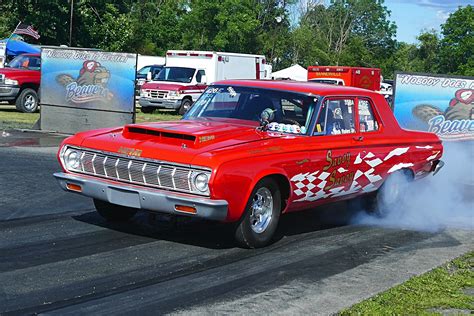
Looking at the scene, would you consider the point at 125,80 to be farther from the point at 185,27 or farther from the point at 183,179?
the point at 185,27

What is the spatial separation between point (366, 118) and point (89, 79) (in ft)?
32.6

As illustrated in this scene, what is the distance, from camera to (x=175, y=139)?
736 cm

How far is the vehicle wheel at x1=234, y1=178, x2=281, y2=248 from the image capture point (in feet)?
24.0

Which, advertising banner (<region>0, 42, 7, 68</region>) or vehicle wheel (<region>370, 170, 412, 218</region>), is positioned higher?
advertising banner (<region>0, 42, 7, 68</region>)

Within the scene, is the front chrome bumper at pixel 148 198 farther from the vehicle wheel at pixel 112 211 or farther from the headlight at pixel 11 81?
the headlight at pixel 11 81

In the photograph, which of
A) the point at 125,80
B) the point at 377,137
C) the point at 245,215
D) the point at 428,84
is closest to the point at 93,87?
the point at 125,80

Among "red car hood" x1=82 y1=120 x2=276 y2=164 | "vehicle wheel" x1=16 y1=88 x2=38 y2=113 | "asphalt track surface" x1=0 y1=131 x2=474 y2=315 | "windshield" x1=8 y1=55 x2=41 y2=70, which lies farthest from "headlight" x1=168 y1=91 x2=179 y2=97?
"red car hood" x1=82 y1=120 x2=276 y2=164

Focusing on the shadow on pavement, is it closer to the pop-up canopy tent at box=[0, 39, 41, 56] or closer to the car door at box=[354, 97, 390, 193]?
the car door at box=[354, 97, 390, 193]

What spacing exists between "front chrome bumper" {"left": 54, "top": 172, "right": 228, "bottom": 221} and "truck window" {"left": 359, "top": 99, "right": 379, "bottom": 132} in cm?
280

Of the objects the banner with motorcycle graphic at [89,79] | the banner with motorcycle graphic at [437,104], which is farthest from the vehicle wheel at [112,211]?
the banner with motorcycle graphic at [89,79]

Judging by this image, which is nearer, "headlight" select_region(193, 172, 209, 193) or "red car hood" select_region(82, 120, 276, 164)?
"headlight" select_region(193, 172, 209, 193)

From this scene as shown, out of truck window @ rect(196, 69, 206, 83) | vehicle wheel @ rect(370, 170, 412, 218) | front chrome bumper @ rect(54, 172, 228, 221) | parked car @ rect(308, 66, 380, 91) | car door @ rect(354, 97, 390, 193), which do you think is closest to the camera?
front chrome bumper @ rect(54, 172, 228, 221)

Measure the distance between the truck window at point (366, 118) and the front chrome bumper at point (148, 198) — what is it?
280 cm

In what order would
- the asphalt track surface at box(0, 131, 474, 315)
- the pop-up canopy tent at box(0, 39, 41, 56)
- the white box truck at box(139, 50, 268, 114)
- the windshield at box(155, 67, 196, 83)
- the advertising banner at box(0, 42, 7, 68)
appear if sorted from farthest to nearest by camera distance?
the pop-up canopy tent at box(0, 39, 41, 56) → the advertising banner at box(0, 42, 7, 68) → the windshield at box(155, 67, 196, 83) → the white box truck at box(139, 50, 268, 114) → the asphalt track surface at box(0, 131, 474, 315)
